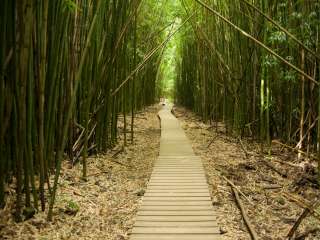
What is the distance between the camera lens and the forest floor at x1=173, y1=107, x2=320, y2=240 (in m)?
2.58

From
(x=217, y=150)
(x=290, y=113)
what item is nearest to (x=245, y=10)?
(x=290, y=113)

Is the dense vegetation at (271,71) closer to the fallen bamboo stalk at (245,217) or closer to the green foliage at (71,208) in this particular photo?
the fallen bamboo stalk at (245,217)

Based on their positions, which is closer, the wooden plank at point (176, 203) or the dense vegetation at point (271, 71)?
the wooden plank at point (176, 203)

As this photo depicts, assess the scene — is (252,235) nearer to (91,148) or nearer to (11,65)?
(11,65)

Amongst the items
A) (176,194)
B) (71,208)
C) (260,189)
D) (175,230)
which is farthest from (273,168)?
(71,208)

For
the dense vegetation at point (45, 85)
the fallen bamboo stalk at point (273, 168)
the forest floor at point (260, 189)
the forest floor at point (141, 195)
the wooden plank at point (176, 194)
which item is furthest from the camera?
A: the fallen bamboo stalk at point (273, 168)

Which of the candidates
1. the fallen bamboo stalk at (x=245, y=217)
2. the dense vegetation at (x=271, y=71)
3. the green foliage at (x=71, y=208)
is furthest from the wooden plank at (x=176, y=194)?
the dense vegetation at (x=271, y=71)

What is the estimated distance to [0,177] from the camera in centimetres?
230

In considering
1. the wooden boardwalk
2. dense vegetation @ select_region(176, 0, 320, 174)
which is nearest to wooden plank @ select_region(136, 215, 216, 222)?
the wooden boardwalk

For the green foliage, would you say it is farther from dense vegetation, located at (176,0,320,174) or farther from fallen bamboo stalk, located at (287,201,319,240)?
A: dense vegetation, located at (176,0,320,174)

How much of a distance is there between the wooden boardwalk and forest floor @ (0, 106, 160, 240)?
0.40 ft

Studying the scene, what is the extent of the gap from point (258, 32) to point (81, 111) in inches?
88.5

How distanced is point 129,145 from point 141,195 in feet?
7.39

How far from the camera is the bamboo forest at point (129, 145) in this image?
2311 millimetres
